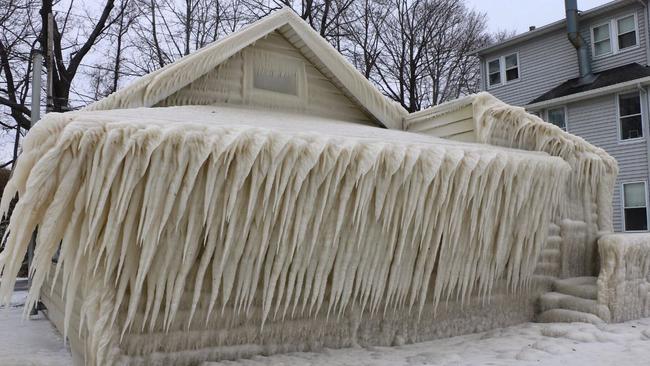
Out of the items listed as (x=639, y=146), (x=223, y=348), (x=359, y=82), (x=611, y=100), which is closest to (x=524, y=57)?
(x=611, y=100)

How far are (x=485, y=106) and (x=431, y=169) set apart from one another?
2621 mm

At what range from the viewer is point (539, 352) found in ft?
15.3

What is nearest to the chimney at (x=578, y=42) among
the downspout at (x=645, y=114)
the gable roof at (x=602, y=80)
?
the gable roof at (x=602, y=80)

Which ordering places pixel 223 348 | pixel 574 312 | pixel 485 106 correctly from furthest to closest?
1. pixel 485 106
2. pixel 574 312
3. pixel 223 348

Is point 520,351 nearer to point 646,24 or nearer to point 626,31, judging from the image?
point 646,24

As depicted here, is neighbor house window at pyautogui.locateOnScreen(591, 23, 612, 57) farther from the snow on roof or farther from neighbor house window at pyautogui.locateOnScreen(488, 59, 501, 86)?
the snow on roof

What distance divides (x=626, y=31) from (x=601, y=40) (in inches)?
28.4

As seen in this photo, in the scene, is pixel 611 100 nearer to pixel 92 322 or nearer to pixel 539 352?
pixel 539 352

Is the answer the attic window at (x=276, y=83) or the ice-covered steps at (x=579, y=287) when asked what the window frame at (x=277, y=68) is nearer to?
the attic window at (x=276, y=83)

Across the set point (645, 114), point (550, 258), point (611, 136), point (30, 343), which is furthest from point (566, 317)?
point (611, 136)

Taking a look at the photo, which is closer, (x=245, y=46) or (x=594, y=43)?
(x=245, y=46)

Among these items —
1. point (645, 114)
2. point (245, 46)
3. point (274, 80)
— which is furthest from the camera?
point (645, 114)

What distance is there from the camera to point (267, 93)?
7.29 m

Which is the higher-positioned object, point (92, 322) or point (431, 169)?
point (431, 169)
